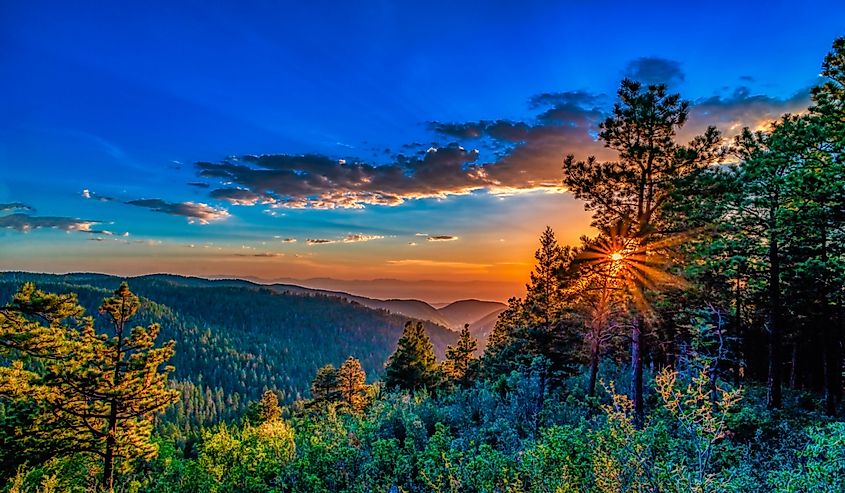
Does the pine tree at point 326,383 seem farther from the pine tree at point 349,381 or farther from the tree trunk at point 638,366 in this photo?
the tree trunk at point 638,366

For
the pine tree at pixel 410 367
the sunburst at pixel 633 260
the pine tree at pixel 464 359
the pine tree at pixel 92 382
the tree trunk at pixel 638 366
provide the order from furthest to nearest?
1. the pine tree at pixel 464 359
2. the pine tree at pixel 410 367
3. the pine tree at pixel 92 382
4. the tree trunk at pixel 638 366
5. the sunburst at pixel 633 260

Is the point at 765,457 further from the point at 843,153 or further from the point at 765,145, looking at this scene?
the point at 765,145

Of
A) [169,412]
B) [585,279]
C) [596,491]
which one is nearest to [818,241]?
[585,279]

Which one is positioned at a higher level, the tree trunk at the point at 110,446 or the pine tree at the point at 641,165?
the pine tree at the point at 641,165

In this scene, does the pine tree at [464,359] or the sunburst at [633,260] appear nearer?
the sunburst at [633,260]

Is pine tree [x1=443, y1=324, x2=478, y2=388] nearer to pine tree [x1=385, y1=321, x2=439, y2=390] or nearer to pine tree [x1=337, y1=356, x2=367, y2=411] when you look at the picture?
pine tree [x1=385, y1=321, x2=439, y2=390]

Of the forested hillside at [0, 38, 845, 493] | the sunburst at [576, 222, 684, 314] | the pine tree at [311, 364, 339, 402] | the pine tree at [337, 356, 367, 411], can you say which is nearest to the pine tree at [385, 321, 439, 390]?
the pine tree at [337, 356, 367, 411]

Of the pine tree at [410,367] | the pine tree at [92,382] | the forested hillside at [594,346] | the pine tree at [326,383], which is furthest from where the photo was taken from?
the pine tree at [326,383]

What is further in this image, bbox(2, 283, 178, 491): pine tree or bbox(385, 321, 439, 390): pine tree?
bbox(385, 321, 439, 390): pine tree

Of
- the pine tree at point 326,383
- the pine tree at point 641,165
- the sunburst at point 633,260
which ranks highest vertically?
the pine tree at point 641,165

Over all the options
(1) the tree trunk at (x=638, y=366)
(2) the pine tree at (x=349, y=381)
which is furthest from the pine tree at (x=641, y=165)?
(2) the pine tree at (x=349, y=381)

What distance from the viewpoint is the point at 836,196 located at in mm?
12172

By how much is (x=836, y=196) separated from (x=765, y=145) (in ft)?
12.6

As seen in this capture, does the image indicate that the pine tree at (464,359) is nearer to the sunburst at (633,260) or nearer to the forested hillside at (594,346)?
the forested hillside at (594,346)
